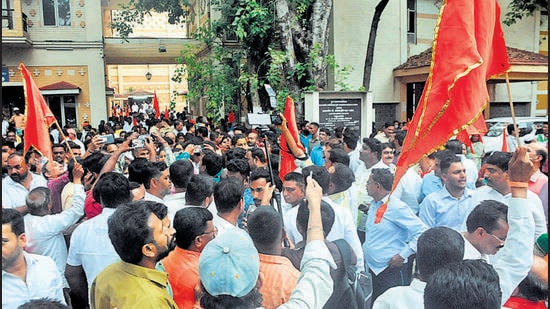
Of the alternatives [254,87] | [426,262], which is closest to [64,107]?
[254,87]

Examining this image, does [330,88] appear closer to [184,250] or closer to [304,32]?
[304,32]

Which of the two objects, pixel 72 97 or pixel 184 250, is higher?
pixel 72 97

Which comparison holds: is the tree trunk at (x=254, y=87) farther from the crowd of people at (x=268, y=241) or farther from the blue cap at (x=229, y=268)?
the blue cap at (x=229, y=268)

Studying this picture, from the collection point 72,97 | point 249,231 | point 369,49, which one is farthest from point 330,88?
point 249,231

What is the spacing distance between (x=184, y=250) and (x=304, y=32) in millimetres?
10869

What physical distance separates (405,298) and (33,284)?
189 centimetres

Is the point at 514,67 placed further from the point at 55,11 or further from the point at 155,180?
the point at 55,11

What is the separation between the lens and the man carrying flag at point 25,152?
15.6 feet

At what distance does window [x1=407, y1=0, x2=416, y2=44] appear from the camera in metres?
16.7

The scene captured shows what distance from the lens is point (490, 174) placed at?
3.93 m

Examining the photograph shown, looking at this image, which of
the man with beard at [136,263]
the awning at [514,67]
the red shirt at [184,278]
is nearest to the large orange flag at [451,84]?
the red shirt at [184,278]

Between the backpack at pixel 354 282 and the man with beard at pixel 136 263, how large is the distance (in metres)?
1.13

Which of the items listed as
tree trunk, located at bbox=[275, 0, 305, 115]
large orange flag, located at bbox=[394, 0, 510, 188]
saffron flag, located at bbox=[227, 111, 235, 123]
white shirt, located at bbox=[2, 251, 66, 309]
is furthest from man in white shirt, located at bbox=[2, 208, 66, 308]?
saffron flag, located at bbox=[227, 111, 235, 123]

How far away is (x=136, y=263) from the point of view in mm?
2182
